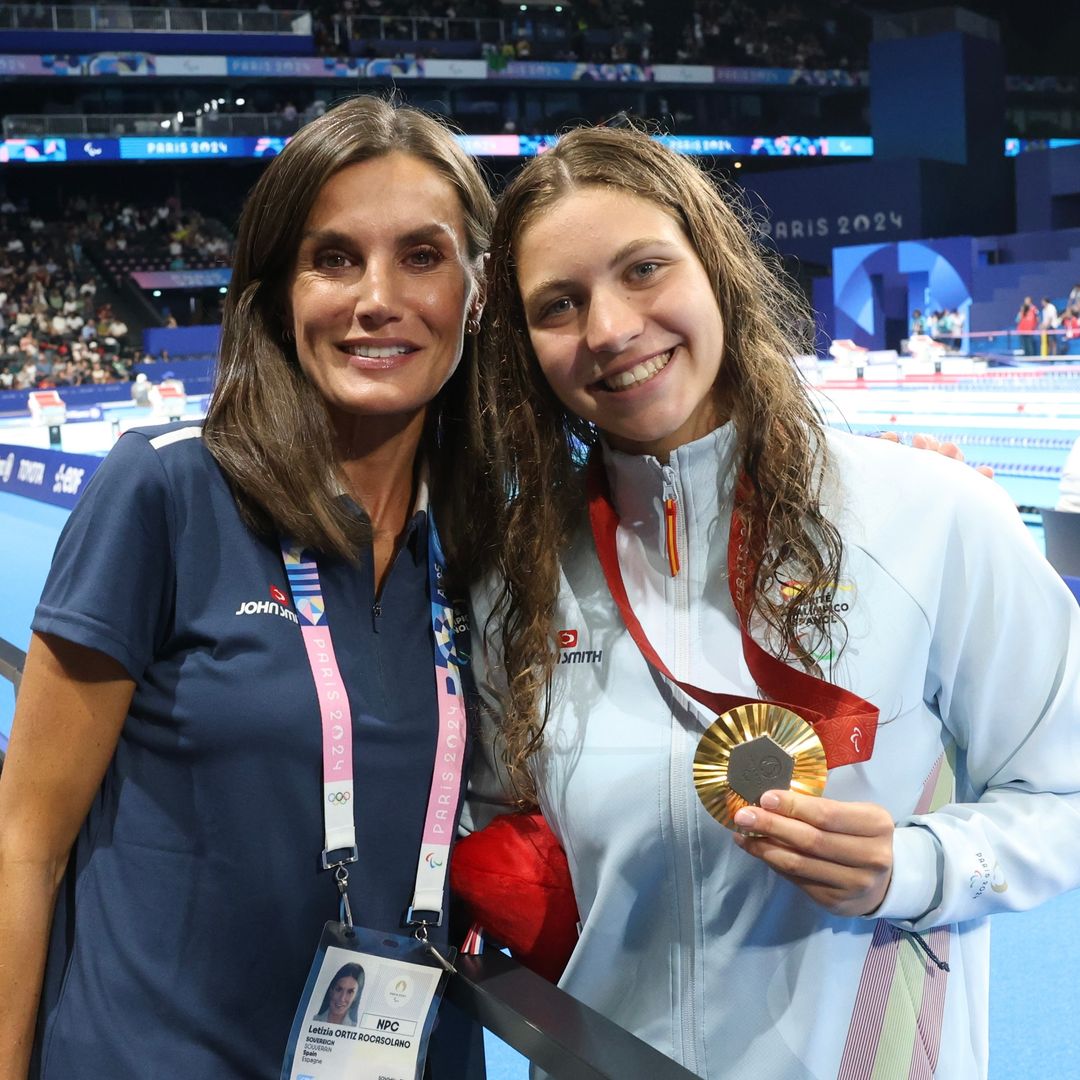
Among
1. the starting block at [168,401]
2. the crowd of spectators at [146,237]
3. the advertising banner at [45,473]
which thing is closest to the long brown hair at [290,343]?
the advertising banner at [45,473]

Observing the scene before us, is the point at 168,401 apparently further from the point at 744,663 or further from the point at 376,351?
the point at 744,663

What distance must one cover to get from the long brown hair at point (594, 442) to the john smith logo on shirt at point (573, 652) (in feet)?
0.05

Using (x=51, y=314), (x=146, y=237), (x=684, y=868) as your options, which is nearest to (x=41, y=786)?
(x=684, y=868)

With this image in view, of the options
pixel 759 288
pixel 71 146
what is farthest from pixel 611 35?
A: pixel 759 288

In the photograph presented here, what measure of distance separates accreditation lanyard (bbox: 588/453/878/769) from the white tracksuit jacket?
0.13 feet

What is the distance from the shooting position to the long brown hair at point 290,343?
1521 mm

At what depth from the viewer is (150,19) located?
86.6 feet

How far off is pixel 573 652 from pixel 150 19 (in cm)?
2857

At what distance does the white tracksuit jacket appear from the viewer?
140 centimetres

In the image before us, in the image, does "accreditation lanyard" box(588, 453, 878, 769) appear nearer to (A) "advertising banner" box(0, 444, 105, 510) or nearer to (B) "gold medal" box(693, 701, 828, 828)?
(B) "gold medal" box(693, 701, 828, 828)

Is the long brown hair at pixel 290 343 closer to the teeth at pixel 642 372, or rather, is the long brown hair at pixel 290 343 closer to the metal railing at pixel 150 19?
the teeth at pixel 642 372

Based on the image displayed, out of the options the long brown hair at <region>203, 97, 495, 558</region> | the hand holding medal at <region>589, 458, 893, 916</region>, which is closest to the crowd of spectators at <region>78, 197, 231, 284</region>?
the long brown hair at <region>203, 97, 495, 558</region>

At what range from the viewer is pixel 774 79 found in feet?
108

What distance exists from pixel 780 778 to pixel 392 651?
1.79 feet
